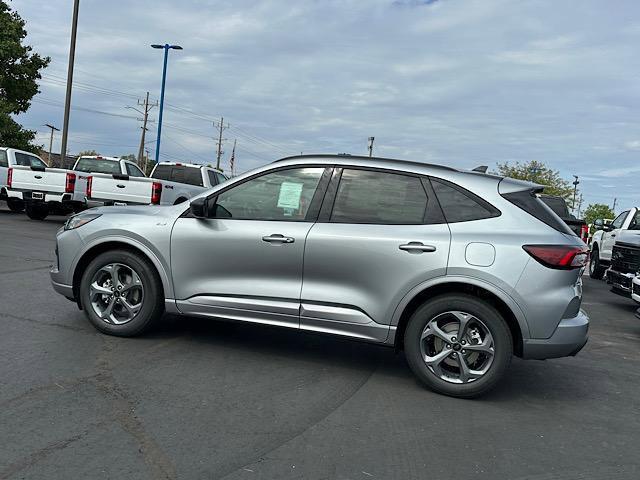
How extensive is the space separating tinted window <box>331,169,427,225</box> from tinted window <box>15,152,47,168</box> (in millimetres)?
Result: 16582

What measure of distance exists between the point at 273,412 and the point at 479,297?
1748 mm

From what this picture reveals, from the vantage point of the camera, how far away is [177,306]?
527 centimetres

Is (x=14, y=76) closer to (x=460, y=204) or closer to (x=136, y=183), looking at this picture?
(x=136, y=183)

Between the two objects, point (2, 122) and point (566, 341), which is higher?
point (2, 122)

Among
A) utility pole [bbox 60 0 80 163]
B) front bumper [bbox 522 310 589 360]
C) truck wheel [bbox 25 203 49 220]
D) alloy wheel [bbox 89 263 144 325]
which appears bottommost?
truck wheel [bbox 25 203 49 220]

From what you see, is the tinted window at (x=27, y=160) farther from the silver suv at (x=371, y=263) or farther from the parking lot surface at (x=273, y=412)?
the silver suv at (x=371, y=263)

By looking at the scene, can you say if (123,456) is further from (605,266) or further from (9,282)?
(605,266)

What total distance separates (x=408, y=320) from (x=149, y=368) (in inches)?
81.2

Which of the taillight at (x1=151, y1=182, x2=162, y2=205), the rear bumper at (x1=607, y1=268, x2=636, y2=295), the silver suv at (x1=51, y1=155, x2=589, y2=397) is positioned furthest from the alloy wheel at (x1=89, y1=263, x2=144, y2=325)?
the taillight at (x1=151, y1=182, x2=162, y2=205)

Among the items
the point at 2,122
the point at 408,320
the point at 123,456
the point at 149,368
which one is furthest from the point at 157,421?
the point at 2,122

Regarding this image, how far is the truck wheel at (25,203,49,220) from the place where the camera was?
17766 millimetres

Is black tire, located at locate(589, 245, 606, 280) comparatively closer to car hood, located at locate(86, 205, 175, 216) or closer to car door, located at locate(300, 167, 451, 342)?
car door, located at locate(300, 167, 451, 342)

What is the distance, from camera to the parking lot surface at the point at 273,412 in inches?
130

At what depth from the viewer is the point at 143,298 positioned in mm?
5367
